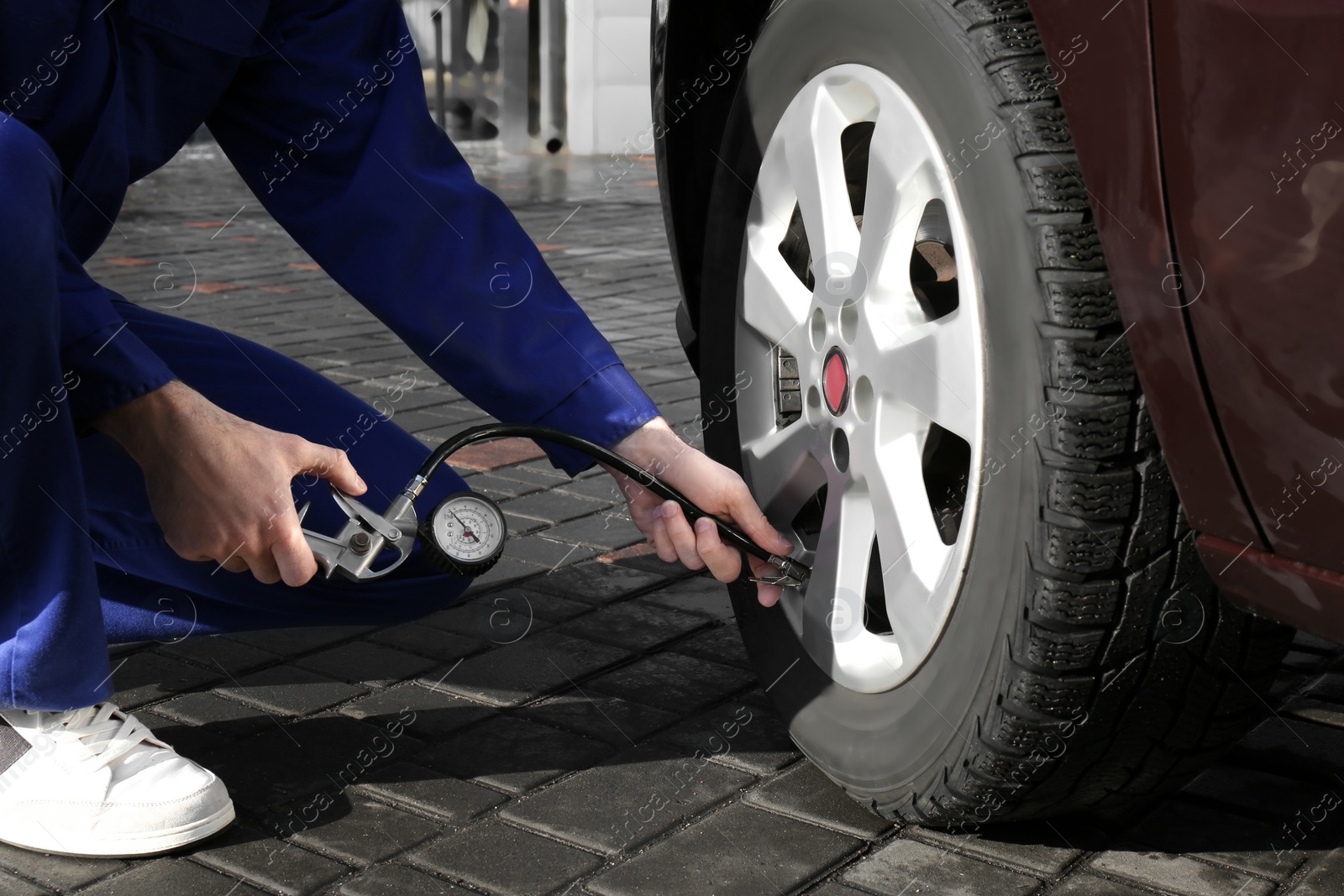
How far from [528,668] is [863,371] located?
0.81 m

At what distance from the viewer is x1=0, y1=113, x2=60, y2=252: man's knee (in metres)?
1.55

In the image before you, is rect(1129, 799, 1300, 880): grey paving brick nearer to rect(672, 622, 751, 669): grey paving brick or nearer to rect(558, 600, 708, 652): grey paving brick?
rect(672, 622, 751, 669): grey paving brick

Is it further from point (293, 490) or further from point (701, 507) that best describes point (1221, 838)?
point (293, 490)

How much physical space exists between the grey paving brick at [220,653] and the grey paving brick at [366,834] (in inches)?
21.9

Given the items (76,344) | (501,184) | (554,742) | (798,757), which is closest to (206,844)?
(554,742)

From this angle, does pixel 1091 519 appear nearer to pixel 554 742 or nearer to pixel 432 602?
pixel 554 742

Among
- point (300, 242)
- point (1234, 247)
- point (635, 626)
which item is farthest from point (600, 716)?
point (1234, 247)

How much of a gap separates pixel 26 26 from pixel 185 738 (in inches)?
37.7

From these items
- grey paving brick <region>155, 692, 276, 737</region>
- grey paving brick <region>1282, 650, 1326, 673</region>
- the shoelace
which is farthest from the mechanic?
grey paving brick <region>1282, 650, 1326, 673</region>

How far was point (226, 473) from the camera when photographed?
1.57 metres

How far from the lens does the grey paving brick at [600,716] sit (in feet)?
6.63

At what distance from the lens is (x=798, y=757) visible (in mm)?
1944

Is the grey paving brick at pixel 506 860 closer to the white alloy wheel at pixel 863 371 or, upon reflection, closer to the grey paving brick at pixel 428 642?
the white alloy wheel at pixel 863 371

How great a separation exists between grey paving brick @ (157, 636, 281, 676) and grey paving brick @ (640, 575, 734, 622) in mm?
668
